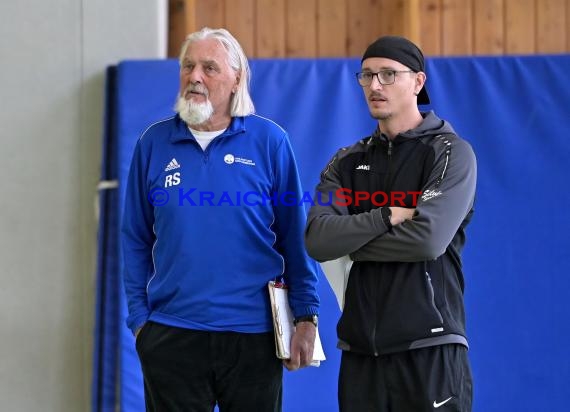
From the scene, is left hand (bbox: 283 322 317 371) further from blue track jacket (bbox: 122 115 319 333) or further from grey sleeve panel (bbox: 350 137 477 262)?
grey sleeve panel (bbox: 350 137 477 262)

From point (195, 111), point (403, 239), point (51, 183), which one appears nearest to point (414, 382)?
point (403, 239)

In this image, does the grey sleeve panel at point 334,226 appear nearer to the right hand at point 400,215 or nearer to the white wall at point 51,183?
the right hand at point 400,215

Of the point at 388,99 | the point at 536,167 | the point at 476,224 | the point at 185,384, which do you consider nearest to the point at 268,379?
Result: the point at 185,384

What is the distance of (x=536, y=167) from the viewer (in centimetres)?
396

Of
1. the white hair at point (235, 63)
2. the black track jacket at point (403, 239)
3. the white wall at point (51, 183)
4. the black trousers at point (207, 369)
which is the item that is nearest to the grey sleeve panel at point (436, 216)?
the black track jacket at point (403, 239)

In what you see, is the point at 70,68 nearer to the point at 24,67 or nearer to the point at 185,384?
the point at 24,67

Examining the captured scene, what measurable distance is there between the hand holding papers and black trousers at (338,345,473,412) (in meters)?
0.26

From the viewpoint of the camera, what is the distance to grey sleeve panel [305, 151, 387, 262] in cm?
221

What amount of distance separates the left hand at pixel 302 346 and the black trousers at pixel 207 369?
6 cm

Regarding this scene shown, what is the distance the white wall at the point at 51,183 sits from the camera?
4129mm

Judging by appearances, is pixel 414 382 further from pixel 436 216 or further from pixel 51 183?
pixel 51 183

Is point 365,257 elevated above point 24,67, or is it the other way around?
point 24,67

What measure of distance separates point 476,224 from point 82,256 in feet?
6.28

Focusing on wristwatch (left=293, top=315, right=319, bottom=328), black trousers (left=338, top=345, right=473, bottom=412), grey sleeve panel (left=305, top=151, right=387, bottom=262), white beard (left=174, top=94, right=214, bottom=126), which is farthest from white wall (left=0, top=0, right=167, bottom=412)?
black trousers (left=338, top=345, right=473, bottom=412)
